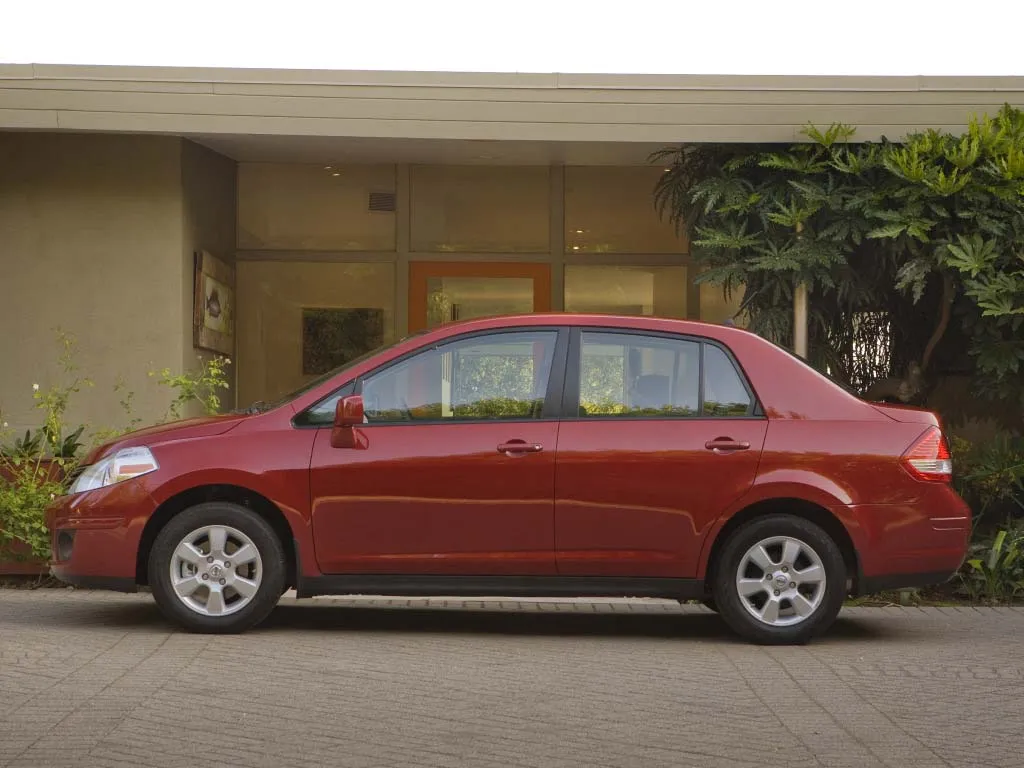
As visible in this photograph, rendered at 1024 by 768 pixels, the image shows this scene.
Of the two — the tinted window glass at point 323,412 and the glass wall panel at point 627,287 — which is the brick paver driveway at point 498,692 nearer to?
the tinted window glass at point 323,412

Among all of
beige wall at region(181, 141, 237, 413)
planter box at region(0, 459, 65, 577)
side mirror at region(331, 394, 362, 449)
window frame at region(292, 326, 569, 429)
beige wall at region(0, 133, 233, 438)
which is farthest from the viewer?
beige wall at region(181, 141, 237, 413)

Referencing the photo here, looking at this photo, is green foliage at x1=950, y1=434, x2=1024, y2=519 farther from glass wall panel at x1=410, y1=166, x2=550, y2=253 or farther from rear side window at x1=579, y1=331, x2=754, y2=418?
glass wall panel at x1=410, y1=166, x2=550, y2=253

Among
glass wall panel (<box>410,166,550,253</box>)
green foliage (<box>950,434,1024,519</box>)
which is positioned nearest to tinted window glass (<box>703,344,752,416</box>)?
green foliage (<box>950,434,1024,519</box>)

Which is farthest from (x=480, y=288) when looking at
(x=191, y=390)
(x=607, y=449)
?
(x=607, y=449)

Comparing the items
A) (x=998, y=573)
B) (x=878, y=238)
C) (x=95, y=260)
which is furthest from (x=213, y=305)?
(x=998, y=573)

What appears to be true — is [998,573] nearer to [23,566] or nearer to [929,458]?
[929,458]

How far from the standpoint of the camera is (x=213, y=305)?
573 inches

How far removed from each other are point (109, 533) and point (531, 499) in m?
2.18

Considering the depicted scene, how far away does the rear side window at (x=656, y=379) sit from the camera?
28.6 ft

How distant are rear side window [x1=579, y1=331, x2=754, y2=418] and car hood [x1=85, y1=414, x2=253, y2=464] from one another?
5.97 feet

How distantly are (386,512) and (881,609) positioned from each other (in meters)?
3.75

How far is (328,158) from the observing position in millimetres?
14711

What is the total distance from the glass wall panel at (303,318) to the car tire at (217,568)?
24.3ft

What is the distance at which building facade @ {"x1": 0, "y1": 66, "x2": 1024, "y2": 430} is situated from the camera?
12320 millimetres
